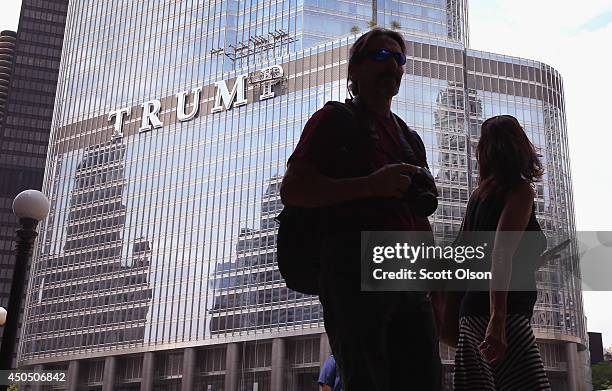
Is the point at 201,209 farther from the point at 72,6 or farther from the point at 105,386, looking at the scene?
the point at 72,6

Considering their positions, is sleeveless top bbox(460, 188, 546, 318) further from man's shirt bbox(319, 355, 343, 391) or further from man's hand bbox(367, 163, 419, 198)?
man's shirt bbox(319, 355, 343, 391)

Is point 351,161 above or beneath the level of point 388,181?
above

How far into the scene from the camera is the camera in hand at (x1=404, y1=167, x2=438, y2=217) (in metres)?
2.15

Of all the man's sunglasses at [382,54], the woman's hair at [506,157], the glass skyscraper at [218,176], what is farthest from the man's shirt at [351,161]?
the glass skyscraper at [218,176]

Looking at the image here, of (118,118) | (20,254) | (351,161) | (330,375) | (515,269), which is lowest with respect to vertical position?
(330,375)

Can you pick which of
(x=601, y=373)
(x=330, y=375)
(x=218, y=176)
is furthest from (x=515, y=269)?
(x=218, y=176)

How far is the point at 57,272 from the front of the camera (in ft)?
275

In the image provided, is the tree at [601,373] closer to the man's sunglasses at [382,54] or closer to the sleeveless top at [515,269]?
the sleeveless top at [515,269]

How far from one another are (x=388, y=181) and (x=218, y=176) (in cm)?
7580

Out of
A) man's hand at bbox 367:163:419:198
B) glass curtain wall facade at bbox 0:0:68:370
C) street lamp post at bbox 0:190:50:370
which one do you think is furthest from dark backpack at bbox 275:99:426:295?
glass curtain wall facade at bbox 0:0:68:370

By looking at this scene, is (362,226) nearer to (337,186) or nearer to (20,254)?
(337,186)

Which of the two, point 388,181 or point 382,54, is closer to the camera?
point 388,181

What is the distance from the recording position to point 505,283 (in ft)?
8.39

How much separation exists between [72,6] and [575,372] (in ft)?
268
